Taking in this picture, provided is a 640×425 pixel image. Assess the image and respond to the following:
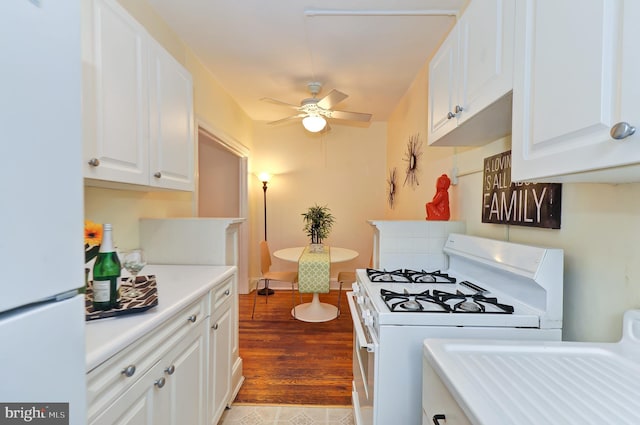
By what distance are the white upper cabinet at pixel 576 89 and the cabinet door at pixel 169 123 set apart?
157 cm

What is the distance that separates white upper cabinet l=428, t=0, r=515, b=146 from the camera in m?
0.96

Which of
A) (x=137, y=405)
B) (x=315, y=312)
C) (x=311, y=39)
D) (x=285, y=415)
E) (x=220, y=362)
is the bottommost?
(x=285, y=415)

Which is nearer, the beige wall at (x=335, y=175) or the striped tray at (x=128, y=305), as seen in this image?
the striped tray at (x=128, y=305)

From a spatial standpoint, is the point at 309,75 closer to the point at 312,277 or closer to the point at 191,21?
the point at 191,21

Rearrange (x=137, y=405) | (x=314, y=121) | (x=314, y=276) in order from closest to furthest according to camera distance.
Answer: (x=137, y=405) → (x=314, y=276) → (x=314, y=121)

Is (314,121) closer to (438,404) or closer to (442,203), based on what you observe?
(442,203)

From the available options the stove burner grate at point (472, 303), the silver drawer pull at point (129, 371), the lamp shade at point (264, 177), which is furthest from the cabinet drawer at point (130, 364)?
the lamp shade at point (264, 177)

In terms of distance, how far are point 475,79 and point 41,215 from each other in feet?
4.49

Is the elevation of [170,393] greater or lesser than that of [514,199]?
lesser

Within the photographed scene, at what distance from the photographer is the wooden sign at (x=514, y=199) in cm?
112

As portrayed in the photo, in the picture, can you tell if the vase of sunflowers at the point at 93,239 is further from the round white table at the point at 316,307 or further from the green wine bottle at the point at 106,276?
the round white table at the point at 316,307

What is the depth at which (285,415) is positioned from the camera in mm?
1784

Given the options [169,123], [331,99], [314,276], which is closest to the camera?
[169,123]

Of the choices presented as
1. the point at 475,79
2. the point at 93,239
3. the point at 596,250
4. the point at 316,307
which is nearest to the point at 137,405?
the point at 93,239
